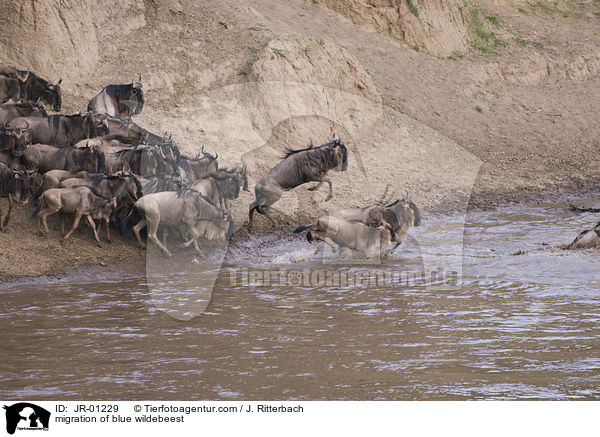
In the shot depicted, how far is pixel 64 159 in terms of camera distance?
11211mm

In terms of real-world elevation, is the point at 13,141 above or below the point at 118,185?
above

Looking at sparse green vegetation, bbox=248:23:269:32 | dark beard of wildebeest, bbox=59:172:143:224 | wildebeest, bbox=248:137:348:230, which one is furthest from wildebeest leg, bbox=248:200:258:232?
sparse green vegetation, bbox=248:23:269:32

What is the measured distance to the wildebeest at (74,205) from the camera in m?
10.3

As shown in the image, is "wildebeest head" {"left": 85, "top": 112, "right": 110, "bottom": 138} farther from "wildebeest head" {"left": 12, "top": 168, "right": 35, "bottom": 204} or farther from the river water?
the river water

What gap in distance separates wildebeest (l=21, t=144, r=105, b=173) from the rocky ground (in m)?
0.92

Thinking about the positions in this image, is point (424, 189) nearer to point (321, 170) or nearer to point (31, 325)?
point (321, 170)

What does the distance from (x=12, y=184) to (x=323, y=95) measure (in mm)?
7747

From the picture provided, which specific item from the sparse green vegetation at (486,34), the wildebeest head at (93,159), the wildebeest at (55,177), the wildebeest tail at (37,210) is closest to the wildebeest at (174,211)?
the wildebeest at (55,177)

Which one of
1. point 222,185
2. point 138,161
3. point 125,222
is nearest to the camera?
point 125,222

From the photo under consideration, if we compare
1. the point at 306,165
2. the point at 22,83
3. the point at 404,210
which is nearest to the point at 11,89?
the point at 22,83

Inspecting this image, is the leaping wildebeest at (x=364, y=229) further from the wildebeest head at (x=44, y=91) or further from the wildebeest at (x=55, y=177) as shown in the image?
the wildebeest head at (x=44, y=91)

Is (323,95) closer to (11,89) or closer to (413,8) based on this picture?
(11,89)

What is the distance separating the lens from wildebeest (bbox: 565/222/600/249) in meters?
10.6

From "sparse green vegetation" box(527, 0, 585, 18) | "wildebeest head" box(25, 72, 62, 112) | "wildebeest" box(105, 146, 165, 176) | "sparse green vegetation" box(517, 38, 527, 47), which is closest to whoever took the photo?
"wildebeest" box(105, 146, 165, 176)
